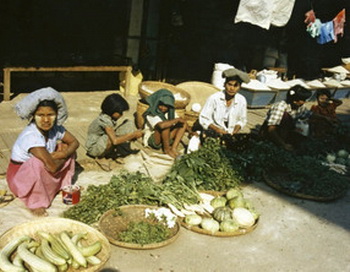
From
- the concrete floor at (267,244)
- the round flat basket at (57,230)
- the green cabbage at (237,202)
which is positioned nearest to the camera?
the round flat basket at (57,230)

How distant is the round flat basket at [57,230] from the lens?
3.03 metres

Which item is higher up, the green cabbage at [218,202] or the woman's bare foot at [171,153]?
the green cabbage at [218,202]

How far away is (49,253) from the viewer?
9.59 ft

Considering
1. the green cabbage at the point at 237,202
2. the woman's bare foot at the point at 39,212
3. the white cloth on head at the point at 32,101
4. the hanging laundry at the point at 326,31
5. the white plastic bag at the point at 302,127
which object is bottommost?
the woman's bare foot at the point at 39,212

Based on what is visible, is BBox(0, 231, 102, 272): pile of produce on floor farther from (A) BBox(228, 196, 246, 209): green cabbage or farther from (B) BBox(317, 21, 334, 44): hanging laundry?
(B) BBox(317, 21, 334, 44): hanging laundry

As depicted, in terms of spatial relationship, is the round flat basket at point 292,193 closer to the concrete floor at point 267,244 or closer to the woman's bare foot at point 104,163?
the concrete floor at point 267,244

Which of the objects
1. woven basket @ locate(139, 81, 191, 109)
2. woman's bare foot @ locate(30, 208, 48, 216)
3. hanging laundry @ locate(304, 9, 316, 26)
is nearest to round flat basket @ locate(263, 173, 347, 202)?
woven basket @ locate(139, 81, 191, 109)

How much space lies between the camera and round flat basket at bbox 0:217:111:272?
303cm

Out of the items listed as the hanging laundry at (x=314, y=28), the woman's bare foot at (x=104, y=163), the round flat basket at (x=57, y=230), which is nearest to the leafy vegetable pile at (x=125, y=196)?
the round flat basket at (x=57, y=230)

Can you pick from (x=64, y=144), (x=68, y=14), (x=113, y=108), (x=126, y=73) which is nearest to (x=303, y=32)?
(x=126, y=73)

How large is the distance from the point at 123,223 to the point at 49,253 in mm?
882

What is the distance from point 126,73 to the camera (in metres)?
8.20

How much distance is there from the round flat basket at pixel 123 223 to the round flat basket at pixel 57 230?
177 mm

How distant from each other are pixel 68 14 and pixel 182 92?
3435 mm
